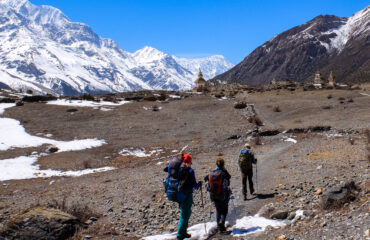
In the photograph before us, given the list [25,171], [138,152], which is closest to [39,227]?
[25,171]

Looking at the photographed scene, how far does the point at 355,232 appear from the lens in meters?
6.12

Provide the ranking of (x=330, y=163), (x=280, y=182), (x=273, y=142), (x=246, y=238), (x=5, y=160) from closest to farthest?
(x=246, y=238) → (x=280, y=182) → (x=330, y=163) → (x=5, y=160) → (x=273, y=142)

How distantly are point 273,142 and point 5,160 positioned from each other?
18.0m

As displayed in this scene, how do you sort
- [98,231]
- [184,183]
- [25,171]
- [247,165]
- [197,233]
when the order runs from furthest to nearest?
[25,171]
[247,165]
[98,231]
[197,233]
[184,183]

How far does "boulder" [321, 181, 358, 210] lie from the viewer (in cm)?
765

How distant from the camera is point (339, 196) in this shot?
25.6 ft

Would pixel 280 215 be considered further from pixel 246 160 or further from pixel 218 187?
pixel 246 160

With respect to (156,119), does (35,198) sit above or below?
below

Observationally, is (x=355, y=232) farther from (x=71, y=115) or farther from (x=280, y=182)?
(x=71, y=115)

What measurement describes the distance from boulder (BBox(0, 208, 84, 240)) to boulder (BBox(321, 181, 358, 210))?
20.7 ft

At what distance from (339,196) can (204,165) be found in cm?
957

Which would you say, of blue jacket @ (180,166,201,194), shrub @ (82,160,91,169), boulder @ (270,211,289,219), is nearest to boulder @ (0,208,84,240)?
blue jacket @ (180,166,201,194)

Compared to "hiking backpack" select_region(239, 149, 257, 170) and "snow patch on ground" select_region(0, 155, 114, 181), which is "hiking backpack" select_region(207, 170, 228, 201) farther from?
"snow patch on ground" select_region(0, 155, 114, 181)

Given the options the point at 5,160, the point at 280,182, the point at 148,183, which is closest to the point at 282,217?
the point at 280,182
